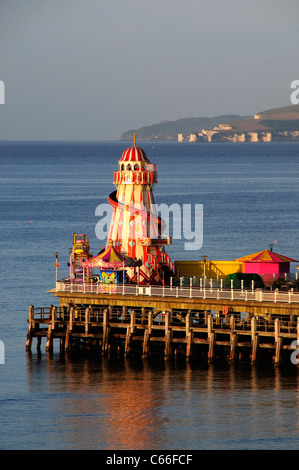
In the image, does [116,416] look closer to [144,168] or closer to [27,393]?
[27,393]

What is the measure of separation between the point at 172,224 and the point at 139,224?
5864cm

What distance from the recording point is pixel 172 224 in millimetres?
127750

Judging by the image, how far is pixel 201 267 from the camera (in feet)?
230

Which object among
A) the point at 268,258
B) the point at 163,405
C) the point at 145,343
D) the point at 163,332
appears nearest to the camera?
the point at 163,405

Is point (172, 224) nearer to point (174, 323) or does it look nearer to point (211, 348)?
point (174, 323)

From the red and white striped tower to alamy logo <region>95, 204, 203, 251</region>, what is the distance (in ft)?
0.19

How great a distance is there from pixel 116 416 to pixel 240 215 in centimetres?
8897

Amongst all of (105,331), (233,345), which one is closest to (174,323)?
(105,331)

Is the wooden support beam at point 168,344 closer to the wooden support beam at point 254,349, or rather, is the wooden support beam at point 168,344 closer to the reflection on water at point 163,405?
the reflection on water at point 163,405

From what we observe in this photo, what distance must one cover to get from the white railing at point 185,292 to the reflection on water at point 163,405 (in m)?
3.71

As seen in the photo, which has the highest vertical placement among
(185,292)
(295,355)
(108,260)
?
(108,260)

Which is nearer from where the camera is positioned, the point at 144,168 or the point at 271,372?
the point at 271,372

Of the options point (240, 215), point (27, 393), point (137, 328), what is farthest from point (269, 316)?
point (240, 215)
